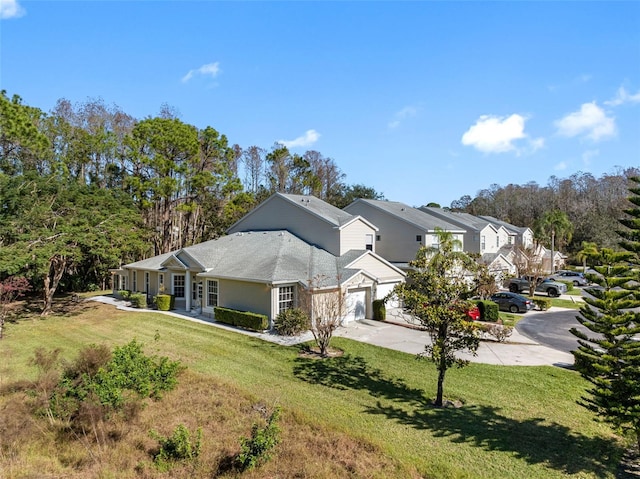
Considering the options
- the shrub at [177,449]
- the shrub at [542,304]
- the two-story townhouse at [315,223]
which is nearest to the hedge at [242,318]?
the two-story townhouse at [315,223]

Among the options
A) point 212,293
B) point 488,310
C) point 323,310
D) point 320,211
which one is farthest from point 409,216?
point 212,293

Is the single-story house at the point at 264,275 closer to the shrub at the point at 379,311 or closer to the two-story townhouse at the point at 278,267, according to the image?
the two-story townhouse at the point at 278,267

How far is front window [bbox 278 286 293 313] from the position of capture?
19500mm

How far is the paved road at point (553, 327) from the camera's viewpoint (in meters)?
18.0

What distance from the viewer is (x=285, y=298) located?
19.8 meters

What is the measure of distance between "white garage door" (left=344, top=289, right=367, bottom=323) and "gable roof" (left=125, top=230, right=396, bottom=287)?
1.45m

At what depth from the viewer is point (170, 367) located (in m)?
10.9

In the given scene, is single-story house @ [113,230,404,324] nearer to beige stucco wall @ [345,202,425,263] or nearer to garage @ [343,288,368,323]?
garage @ [343,288,368,323]

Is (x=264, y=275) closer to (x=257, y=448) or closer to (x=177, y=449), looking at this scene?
(x=177, y=449)

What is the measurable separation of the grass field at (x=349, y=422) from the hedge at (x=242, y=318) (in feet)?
9.50

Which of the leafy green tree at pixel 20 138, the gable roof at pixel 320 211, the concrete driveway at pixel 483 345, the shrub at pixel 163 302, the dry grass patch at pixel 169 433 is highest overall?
the leafy green tree at pixel 20 138

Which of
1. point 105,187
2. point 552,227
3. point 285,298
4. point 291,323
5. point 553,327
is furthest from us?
point 552,227

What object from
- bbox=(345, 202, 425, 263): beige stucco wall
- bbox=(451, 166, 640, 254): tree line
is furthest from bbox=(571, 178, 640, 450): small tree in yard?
bbox=(451, 166, 640, 254): tree line

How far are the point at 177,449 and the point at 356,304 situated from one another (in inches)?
591
